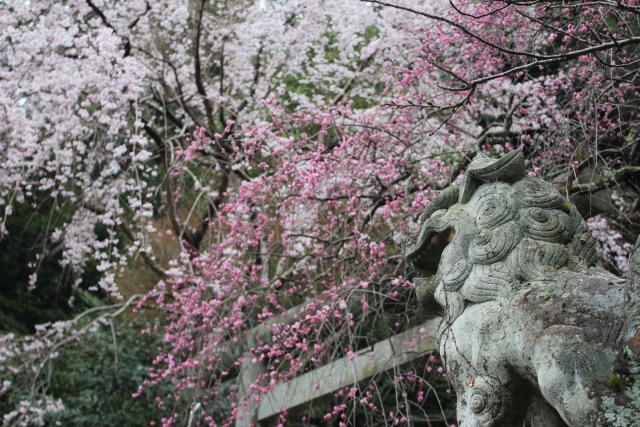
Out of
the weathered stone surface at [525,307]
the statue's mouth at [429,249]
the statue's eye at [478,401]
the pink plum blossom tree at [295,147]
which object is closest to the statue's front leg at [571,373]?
the weathered stone surface at [525,307]

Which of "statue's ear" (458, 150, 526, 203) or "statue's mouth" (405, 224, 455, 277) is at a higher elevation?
"statue's ear" (458, 150, 526, 203)

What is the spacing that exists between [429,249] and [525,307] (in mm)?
523

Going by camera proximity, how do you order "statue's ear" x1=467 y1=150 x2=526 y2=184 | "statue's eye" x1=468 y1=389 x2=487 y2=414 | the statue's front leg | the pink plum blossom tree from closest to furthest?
Result: the statue's front leg
"statue's eye" x1=468 y1=389 x2=487 y2=414
"statue's ear" x1=467 y1=150 x2=526 y2=184
the pink plum blossom tree

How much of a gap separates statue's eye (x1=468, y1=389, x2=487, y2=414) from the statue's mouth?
0.52 metres

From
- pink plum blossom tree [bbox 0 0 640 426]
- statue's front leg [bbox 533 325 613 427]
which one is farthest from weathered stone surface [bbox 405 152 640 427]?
pink plum blossom tree [bbox 0 0 640 426]

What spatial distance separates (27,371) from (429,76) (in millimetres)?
5107

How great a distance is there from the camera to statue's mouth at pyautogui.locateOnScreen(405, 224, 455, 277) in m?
2.39

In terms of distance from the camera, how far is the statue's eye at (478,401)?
2.05 metres

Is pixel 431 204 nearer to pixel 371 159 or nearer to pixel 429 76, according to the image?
pixel 371 159

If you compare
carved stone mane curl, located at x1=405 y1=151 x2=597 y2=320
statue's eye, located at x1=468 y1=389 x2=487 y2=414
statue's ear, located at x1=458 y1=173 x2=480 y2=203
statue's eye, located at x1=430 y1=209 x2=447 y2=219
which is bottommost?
statue's eye, located at x1=468 y1=389 x2=487 y2=414

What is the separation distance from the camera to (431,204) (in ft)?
8.23

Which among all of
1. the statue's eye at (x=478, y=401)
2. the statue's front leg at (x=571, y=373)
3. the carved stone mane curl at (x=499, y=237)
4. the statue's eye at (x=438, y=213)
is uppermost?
the statue's eye at (x=438, y=213)

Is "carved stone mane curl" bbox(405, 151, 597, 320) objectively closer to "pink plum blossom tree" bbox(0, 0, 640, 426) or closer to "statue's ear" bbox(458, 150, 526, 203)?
"statue's ear" bbox(458, 150, 526, 203)

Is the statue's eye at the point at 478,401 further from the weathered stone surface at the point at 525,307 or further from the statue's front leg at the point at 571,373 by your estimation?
the statue's front leg at the point at 571,373
